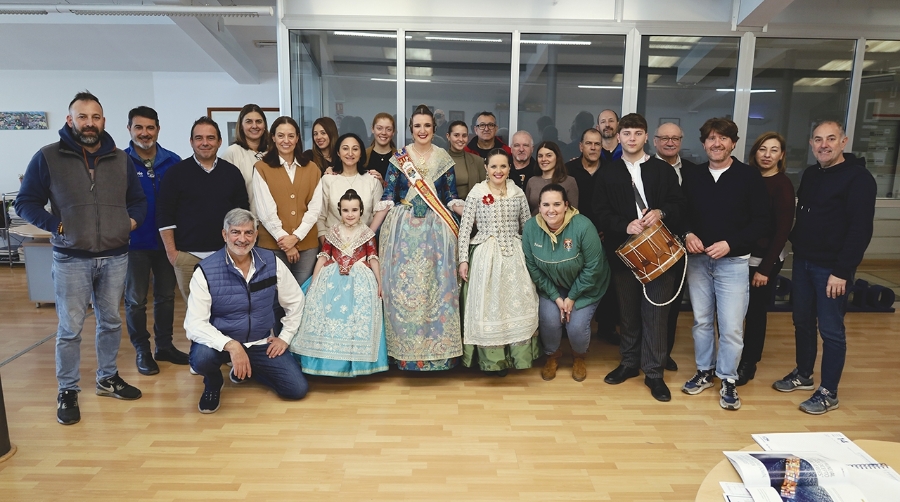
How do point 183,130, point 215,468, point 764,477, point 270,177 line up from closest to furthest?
point 764,477 < point 215,468 < point 270,177 < point 183,130

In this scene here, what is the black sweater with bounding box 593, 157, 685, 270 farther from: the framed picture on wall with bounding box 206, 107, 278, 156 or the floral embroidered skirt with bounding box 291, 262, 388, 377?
the framed picture on wall with bounding box 206, 107, 278, 156

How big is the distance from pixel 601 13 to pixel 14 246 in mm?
7063

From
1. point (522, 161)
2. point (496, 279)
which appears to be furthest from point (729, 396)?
point (522, 161)

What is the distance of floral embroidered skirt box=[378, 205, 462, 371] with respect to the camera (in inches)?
126

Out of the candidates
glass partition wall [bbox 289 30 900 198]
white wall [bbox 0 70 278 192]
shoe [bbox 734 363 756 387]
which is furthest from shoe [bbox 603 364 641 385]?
white wall [bbox 0 70 278 192]

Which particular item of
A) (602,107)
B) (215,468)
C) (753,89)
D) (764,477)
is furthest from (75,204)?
(753,89)

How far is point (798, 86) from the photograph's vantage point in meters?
4.78

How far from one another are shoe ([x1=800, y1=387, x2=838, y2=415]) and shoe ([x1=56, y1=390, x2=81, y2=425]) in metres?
3.71

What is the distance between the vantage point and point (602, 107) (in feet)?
15.5

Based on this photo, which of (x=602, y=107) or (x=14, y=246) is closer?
(x=602, y=107)

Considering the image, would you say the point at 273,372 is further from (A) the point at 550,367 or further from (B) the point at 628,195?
(B) the point at 628,195

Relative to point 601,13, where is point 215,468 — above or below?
below

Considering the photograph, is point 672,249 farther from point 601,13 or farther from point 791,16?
point 791,16

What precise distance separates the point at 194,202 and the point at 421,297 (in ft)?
4.60
